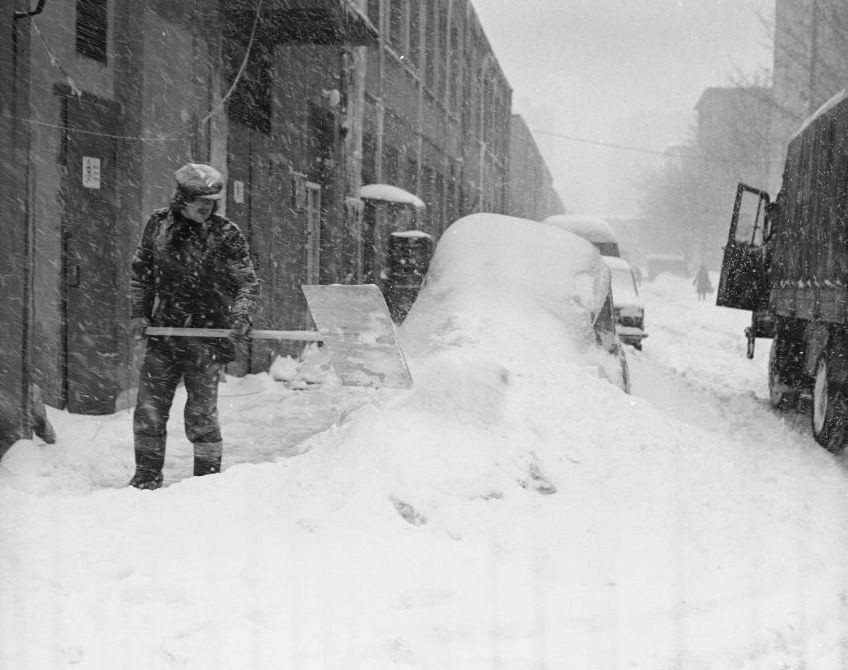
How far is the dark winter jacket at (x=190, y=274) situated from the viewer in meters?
5.35

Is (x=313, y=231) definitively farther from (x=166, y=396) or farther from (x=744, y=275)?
(x=166, y=396)

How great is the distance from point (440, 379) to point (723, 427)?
11.0 feet

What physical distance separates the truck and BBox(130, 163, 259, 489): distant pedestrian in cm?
431

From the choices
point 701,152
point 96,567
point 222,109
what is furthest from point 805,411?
point 701,152

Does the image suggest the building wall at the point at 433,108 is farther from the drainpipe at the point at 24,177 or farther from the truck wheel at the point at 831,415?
the drainpipe at the point at 24,177

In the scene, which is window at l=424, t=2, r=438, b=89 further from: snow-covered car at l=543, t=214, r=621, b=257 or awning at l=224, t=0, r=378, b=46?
awning at l=224, t=0, r=378, b=46

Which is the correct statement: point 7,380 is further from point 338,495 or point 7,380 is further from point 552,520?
point 552,520

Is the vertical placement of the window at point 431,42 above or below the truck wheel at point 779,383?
above

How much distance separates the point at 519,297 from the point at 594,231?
13520 millimetres

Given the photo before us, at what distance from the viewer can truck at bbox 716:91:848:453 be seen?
752 cm

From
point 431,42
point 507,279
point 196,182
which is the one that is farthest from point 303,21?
point 431,42

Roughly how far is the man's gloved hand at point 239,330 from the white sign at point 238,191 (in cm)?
506

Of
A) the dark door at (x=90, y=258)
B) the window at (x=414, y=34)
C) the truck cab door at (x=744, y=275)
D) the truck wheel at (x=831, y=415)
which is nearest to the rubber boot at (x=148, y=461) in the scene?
the dark door at (x=90, y=258)

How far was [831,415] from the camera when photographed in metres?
7.50
